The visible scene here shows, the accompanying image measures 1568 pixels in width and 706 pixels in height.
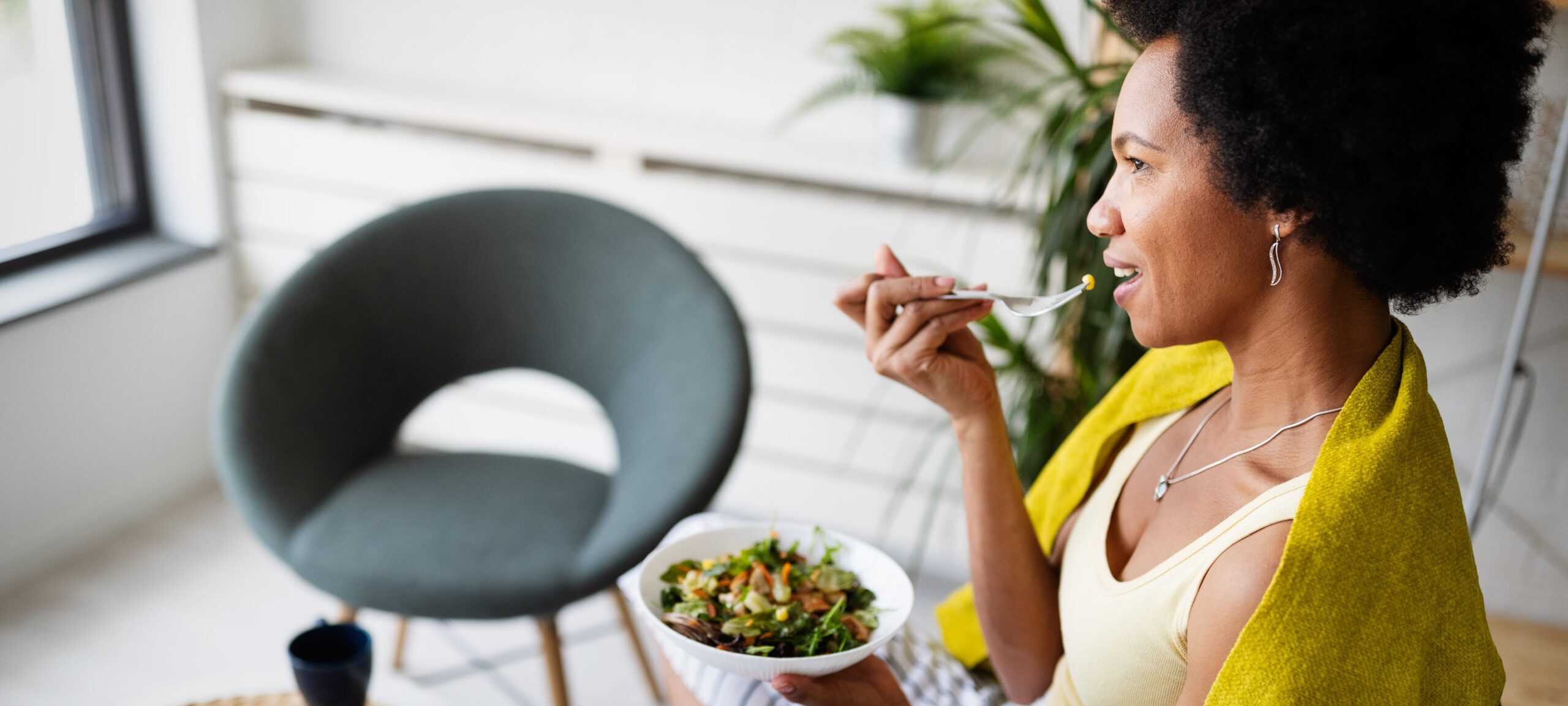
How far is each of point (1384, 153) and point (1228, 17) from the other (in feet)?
0.46

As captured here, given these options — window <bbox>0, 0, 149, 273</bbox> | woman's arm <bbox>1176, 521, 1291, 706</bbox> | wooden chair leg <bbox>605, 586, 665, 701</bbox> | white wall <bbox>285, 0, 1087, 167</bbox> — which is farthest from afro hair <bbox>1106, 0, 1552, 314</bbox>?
window <bbox>0, 0, 149, 273</bbox>

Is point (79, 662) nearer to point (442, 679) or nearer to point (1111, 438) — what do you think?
point (442, 679)

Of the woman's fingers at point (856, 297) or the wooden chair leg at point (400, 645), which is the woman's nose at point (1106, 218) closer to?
the woman's fingers at point (856, 297)

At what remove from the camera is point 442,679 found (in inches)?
78.4

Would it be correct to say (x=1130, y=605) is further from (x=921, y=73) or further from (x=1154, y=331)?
(x=921, y=73)

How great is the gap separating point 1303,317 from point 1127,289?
0.13 meters

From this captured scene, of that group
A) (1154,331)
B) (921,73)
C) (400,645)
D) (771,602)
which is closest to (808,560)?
(771,602)

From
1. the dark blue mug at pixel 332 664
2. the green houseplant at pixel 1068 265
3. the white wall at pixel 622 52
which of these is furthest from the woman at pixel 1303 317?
the white wall at pixel 622 52

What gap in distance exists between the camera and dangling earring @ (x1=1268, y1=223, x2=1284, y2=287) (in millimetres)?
826

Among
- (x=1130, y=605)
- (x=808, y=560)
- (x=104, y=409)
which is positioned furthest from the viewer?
(x=104, y=409)

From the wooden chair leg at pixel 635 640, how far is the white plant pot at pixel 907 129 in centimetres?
95

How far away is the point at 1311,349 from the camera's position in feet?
2.90

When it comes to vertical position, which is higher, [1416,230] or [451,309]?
[1416,230]

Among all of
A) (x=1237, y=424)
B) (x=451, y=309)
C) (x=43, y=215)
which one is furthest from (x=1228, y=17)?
(x=43, y=215)
